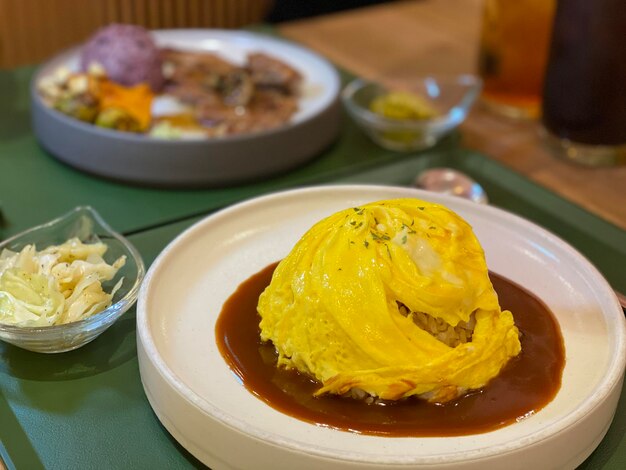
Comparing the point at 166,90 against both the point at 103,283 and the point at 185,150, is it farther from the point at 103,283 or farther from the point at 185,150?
the point at 103,283

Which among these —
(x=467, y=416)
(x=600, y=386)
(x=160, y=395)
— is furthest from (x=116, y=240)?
(x=600, y=386)

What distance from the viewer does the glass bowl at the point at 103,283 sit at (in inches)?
45.9

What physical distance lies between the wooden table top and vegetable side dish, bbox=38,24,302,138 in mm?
485

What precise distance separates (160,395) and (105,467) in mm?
119

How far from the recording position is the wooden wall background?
3.01 meters

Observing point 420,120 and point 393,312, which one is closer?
point 393,312

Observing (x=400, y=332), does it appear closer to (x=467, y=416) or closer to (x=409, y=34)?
(x=467, y=416)

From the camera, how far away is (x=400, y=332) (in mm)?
1058

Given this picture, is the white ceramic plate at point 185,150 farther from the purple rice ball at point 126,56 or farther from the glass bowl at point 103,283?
the glass bowl at point 103,283

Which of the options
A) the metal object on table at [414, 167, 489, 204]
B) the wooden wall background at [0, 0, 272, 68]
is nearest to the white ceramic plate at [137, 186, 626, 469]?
the metal object on table at [414, 167, 489, 204]

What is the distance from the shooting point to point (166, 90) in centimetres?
220

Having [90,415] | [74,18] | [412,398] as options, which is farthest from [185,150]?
[74,18]

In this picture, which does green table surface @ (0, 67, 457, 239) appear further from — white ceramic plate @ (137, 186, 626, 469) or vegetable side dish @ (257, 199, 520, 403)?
vegetable side dish @ (257, 199, 520, 403)

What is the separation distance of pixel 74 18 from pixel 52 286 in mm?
2203
